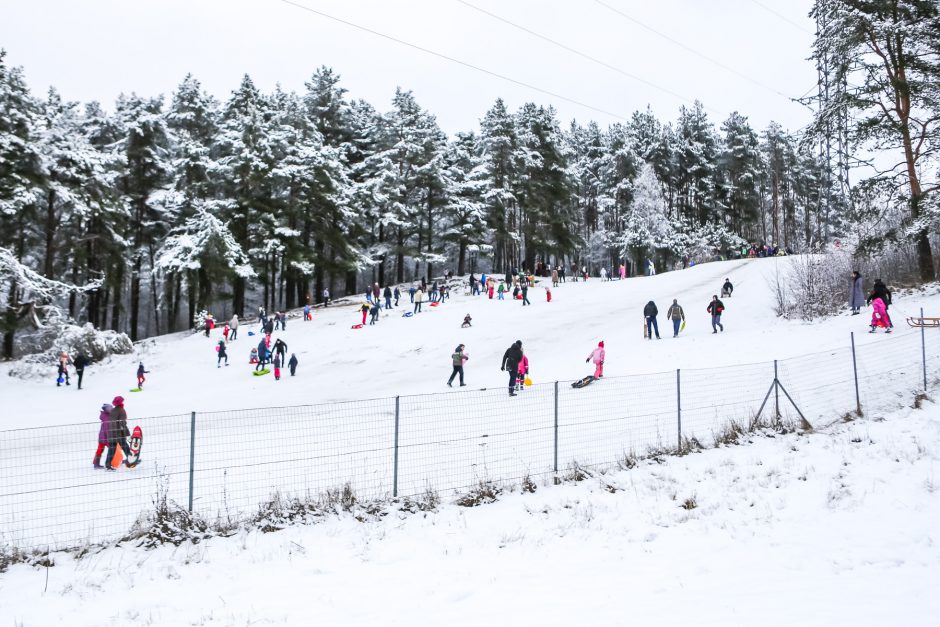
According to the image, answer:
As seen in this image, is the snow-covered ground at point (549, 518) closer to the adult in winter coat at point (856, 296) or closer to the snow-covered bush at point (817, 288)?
the adult in winter coat at point (856, 296)

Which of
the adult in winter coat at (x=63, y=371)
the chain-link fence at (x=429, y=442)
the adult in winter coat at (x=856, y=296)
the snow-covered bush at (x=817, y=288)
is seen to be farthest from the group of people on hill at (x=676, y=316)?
the adult in winter coat at (x=63, y=371)

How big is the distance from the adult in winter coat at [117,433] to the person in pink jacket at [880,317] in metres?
19.2

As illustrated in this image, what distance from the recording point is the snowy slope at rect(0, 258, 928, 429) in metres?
18.4

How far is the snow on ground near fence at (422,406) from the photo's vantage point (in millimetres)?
8727

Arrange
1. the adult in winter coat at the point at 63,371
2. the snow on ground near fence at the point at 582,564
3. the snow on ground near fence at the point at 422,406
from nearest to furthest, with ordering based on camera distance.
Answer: the snow on ground near fence at the point at 582,564 → the snow on ground near fence at the point at 422,406 → the adult in winter coat at the point at 63,371

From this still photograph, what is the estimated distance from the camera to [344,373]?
22406mm

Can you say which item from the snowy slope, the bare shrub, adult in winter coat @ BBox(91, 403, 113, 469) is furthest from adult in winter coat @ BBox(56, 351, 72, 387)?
the bare shrub

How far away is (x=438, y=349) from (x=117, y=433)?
1460cm

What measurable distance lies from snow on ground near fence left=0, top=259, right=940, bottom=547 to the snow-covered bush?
98 centimetres

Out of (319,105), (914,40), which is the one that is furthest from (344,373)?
(319,105)

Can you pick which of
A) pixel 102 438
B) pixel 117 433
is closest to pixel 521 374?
pixel 117 433

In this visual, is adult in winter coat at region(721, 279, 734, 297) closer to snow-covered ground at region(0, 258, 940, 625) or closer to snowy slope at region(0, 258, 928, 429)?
snowy slope at region(0, 258, 928, 429)

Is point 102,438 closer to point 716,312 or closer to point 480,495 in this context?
point 480,495

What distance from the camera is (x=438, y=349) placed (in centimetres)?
2433
